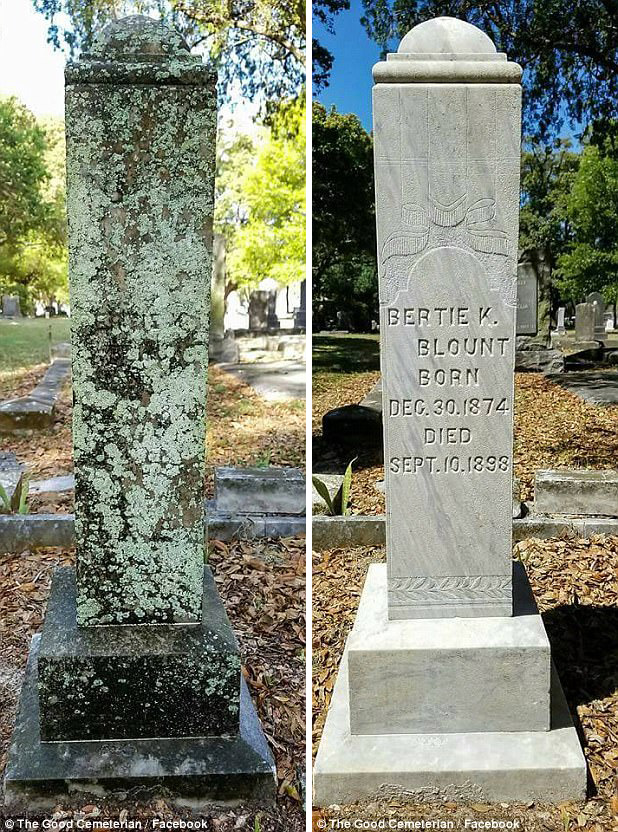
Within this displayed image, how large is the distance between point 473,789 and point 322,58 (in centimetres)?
1046

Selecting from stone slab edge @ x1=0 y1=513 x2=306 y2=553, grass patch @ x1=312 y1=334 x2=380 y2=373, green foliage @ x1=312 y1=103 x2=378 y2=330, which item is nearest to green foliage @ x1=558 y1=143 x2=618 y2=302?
grass patch @ x1=312 y1=334 x2=380 y2=373

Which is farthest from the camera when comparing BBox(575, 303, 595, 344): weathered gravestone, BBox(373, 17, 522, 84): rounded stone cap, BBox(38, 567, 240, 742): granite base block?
BBox(575, 303, 595, 344): weathered gravestone

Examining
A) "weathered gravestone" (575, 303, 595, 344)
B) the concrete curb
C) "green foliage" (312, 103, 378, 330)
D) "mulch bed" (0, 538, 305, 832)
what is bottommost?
"mulch bed" (0, 538, 305, 832)

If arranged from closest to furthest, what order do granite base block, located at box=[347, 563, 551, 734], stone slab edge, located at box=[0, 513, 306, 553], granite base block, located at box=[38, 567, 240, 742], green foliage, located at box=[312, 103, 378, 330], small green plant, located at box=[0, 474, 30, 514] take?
1. granite base block, located at box=[38, 567, 240, 742]
2. granite base block, located at box=[347, 563, 551, 734]
3. stone slab edge, located at box=[0, 513, 306, 553]
4. small green plant, located at box=[0, 474, 30, 514]
5. green foliage, located at box=[312, 103, 378, 330]

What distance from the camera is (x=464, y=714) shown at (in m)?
3.43

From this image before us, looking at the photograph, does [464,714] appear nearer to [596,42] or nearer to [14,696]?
[14,696]

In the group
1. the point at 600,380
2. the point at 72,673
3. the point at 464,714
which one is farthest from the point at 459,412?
the point at 600,380

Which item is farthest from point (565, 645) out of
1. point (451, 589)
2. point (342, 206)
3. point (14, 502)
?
point (342, 206)

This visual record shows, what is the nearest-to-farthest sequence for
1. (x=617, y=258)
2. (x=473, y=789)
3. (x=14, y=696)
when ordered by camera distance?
(x=473, y=789), (x=14, y=696), (x=617, y=258)

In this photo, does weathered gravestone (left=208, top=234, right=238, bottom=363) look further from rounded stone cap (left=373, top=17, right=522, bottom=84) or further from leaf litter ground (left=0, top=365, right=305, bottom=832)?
rounded stone cap (left=373, top=17, right=522, bottom=84)

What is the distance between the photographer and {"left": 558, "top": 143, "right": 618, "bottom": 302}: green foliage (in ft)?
70.5

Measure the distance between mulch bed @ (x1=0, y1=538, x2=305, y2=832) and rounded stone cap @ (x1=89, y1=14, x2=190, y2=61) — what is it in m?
2.76

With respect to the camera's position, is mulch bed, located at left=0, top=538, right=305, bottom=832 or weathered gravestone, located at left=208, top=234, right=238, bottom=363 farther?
weathered gravestone, located at left=208, top=234, right=238, bottom=363

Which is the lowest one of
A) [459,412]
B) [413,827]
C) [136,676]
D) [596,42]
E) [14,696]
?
[413,827]
